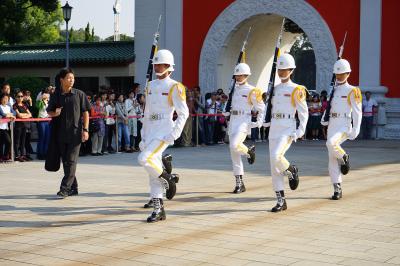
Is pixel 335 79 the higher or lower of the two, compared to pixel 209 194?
higher

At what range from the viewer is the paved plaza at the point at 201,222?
6980 mm

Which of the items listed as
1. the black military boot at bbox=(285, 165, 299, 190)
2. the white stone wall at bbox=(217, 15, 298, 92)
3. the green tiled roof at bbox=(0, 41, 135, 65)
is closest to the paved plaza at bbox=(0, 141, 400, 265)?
the black military boot at bbox=(285, 165, 299, 190)

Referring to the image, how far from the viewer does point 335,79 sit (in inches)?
441

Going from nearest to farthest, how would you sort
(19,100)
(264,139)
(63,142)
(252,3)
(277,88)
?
1. (277,88)
2. (63,142)
3. (19,100)
4. (264,139)
5. (252,3)

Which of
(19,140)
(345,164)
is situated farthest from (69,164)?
(19,140)

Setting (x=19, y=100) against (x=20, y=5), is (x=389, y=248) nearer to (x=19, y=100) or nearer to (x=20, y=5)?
(x=19, y=100)

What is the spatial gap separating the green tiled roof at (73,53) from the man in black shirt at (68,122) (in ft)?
67.7

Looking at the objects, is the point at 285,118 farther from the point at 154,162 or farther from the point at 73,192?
the point at 73,192

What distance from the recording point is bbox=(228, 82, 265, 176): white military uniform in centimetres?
1121

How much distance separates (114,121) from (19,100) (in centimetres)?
289

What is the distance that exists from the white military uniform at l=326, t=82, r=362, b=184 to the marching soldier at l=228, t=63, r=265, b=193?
1092mm

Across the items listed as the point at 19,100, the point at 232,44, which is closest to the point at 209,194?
the point at 19,100

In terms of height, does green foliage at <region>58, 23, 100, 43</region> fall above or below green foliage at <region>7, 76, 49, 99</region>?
above

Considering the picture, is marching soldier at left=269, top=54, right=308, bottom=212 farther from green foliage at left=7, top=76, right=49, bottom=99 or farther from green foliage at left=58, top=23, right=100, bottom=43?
green foliage at left=58, top=23, right=100, bottom=43
